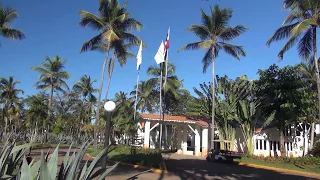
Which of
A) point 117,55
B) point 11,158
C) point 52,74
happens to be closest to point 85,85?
point 52,74

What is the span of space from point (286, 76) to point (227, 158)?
10225 millimetres

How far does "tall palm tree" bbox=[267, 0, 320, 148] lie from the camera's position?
59.7ft

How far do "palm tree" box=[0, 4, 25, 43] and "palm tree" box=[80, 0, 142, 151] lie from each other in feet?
17.0

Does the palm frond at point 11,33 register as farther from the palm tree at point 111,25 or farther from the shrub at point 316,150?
the shrub at point 316,150

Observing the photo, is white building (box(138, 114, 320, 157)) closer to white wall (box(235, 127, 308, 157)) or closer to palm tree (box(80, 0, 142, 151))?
white wall (box(235, 127, 308, 157))

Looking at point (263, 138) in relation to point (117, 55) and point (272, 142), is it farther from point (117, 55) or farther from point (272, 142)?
point (117, 55)

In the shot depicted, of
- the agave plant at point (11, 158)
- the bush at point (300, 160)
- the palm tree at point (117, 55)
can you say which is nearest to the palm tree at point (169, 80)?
the palm tree at point (117, 55)

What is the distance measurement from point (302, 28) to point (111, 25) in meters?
14.6

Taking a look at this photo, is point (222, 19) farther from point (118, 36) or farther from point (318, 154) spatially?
point (318, 154)

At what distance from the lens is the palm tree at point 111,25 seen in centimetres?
2341

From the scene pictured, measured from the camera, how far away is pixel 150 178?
12.1 m

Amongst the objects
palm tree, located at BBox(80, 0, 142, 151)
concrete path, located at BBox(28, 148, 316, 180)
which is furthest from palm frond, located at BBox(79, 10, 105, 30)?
concrete path, located at BBox(28, 148, 316, 180)

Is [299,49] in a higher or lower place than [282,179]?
higher

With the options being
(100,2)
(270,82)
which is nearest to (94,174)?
(100,2)
